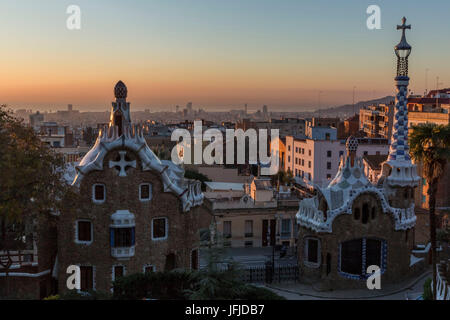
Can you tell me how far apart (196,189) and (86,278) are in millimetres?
8537

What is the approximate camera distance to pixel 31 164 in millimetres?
22594

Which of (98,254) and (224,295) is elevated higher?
(224,295)

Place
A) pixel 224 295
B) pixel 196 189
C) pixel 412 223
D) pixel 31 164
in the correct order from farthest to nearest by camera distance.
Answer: pixel 412 223 → pixel 196 189 → pixel 31 164 → pixel 224 295

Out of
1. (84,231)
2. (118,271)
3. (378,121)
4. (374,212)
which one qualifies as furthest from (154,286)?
(378,121)

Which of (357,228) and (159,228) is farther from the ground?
(159,228)

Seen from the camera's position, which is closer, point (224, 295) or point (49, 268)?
point (224, 295)

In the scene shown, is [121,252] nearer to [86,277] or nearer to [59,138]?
[86,277]

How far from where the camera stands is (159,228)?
106 feet

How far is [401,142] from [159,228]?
58.5ft

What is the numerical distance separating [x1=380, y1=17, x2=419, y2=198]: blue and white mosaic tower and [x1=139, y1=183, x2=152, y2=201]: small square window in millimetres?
16803

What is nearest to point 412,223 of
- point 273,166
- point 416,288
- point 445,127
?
point 416,288

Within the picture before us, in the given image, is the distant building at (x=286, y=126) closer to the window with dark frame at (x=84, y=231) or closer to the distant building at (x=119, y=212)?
the distant building at (x=119, y=212)

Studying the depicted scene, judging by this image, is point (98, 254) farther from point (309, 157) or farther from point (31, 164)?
point (309, 157)
